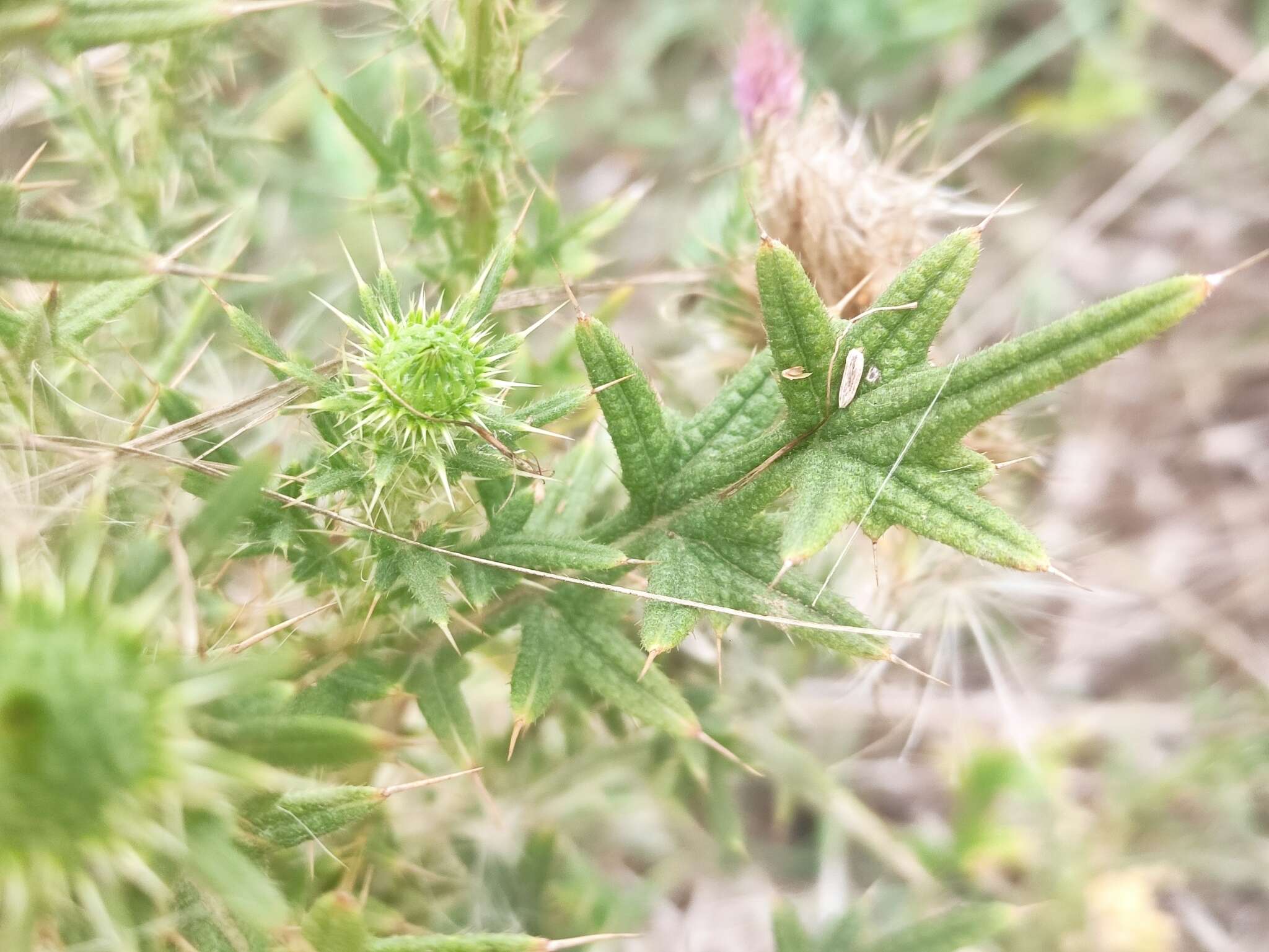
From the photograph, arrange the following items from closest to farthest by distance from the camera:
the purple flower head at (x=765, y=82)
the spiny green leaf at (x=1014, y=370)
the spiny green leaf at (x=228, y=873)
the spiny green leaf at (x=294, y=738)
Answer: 1. the spiny green leaf at (x=228, y=873)
2. the spiny green leaf at (x=294, y=738)
3. the spiny green leaf at (x=1014, y=370)
4. the purple flower head at (x=765, y=82)

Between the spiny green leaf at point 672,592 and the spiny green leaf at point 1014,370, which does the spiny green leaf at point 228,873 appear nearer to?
the spiny green leaf at point 672,592

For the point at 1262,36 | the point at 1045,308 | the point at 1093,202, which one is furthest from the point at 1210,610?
the point at 1262,36

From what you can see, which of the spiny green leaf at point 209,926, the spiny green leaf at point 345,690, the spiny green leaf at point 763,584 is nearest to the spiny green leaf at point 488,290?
the spiny green leaf at point 763,584

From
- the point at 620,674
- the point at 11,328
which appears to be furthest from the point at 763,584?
the point at 11,328

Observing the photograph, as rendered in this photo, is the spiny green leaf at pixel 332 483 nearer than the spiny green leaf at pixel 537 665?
Yes

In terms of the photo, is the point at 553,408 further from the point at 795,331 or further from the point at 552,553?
the point at 795,331

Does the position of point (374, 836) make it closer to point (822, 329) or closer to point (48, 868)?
point (48, 868)
